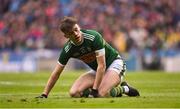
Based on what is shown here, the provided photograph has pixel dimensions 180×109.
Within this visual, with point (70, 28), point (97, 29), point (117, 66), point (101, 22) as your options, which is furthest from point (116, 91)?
point (101, 22)

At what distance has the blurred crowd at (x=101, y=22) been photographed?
105ft

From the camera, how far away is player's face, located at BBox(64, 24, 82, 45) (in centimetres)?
1155

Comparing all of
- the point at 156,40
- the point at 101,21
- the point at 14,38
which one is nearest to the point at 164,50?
the point at 156,40

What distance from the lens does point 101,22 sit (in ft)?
107

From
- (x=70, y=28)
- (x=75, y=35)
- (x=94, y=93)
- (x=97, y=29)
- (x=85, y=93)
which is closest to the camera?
(x=70, y=28)

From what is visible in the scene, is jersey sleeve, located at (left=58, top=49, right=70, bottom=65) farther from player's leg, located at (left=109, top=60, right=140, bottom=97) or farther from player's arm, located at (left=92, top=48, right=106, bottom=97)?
player's leg, located at (left=109, top=60, right=140, bottom=97)

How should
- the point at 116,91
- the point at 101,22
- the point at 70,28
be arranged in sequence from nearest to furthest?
the point at 70,28
the point at 116,91
the point at 101,22

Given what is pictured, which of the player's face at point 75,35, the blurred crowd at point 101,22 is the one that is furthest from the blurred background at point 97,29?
the player's face at point 75,35

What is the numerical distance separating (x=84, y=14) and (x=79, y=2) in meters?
0.98

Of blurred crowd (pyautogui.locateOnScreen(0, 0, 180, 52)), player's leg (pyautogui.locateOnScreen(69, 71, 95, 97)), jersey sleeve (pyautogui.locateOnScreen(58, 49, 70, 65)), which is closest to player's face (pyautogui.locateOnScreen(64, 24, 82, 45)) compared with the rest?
jersey sleeve (pyautogui.locateOnScreen(58, 49, 70, 65))

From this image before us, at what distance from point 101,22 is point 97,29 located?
43cm

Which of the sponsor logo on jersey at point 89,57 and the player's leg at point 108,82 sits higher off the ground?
the sponsor logo on jersey at point 89,57

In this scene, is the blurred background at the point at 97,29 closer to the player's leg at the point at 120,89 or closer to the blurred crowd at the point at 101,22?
the blurred crowd at the point at 101,22

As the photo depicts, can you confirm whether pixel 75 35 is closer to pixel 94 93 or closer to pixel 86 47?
pixel 86 47
